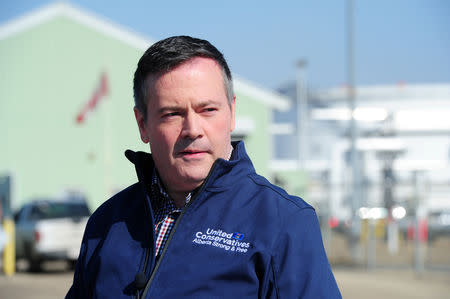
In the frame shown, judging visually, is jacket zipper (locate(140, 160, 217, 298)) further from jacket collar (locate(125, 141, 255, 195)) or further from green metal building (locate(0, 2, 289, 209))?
green metal building (locate(0, 2, 289, 209))

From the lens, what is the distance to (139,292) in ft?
6.98

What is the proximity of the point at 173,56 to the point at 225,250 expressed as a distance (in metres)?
0.56

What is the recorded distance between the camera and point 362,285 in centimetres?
1407

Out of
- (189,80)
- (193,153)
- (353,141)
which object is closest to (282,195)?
(193,153)

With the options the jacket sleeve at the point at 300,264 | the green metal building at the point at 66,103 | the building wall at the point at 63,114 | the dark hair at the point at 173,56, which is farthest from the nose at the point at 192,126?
the building wall at the point at 63,114

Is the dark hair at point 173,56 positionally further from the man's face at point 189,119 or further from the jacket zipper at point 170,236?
the jacket zipper at point 170,236

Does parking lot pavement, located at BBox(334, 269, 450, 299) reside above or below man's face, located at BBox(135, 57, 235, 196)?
below

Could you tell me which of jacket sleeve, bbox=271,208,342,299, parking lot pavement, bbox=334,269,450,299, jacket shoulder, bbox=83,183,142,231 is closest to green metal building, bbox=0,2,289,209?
parking lot pavement, bbox=334,269,450,299

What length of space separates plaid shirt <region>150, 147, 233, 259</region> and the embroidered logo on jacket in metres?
0.16

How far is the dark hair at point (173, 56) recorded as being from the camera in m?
2.21

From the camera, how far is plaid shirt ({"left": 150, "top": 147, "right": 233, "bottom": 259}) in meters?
2.24

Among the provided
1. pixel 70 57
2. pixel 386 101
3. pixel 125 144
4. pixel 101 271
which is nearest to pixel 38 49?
pixel 70 57

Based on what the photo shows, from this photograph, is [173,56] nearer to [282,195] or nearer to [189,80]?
[189,80]

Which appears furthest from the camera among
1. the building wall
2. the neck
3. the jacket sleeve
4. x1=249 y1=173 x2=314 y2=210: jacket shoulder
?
the building wall
